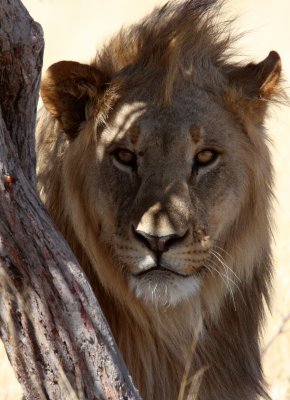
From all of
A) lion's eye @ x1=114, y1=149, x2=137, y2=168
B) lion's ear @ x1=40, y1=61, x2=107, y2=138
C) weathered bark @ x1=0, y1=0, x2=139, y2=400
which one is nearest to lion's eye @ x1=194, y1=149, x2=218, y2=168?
lion's eye @ x1=114, y1=149, x2=137, y2=168

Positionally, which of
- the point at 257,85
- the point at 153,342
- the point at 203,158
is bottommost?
the point at 153,342

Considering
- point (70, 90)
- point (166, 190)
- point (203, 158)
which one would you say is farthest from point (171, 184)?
point (70, 90)

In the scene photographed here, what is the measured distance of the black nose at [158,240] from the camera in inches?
143

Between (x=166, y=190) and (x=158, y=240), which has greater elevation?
(x=166, y=190)

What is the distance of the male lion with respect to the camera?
12.8 ft

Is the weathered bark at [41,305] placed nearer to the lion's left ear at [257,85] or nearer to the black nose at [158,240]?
the black nose at [158,240]

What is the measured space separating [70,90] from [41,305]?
4.47 feet

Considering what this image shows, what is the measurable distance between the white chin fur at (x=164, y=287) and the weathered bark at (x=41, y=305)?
64cm

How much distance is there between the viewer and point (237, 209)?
414 centimetres

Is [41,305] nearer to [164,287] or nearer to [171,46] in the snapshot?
[164,287]

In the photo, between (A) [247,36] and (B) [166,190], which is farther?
(A) [247,36]

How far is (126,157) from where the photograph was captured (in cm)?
402

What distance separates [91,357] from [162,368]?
1.26 m

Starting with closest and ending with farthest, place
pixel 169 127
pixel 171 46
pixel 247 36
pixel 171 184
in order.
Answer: pixel 171 184 < pixel 169 127 < pixel 171 46 < pixel 247 36
